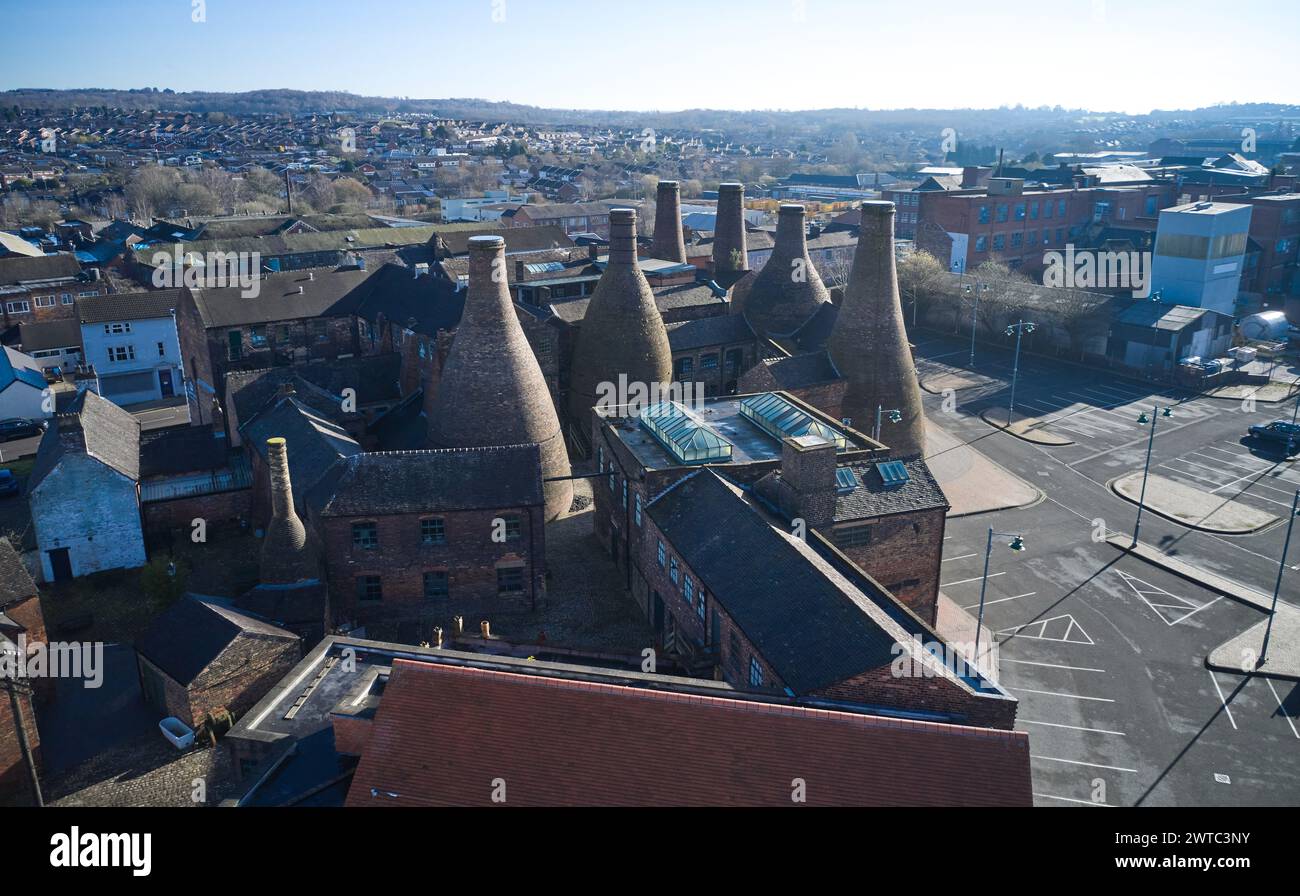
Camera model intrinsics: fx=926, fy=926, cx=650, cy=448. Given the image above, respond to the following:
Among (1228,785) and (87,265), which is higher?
(87,265)

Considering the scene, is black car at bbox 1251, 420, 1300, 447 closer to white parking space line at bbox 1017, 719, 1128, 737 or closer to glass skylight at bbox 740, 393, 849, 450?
glass skylight at bbox 740, 393, 849, 450

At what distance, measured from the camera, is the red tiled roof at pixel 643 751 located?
17.3 m

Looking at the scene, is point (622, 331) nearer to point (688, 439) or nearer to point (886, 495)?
point (688, 439)

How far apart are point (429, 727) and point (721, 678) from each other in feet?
32.0

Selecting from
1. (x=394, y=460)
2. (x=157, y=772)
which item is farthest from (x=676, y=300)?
(x=157, y=772)


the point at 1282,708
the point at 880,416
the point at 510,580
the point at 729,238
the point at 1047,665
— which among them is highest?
the point at 729,238

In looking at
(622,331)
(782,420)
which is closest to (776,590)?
(782,420)

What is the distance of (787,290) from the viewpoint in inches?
1949

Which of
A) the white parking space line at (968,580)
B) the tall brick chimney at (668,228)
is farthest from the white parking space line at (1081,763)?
the tall brick chimney at (668,228)

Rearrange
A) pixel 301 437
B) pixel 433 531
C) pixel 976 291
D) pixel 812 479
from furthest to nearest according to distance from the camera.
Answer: pixel 976 291 → pixel 301 437 → pixel 433 531 → pixel 812 479

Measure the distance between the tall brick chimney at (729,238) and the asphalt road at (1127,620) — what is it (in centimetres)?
1593

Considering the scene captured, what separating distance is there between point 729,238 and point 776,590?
121 ft

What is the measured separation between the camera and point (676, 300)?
51.0 metres
